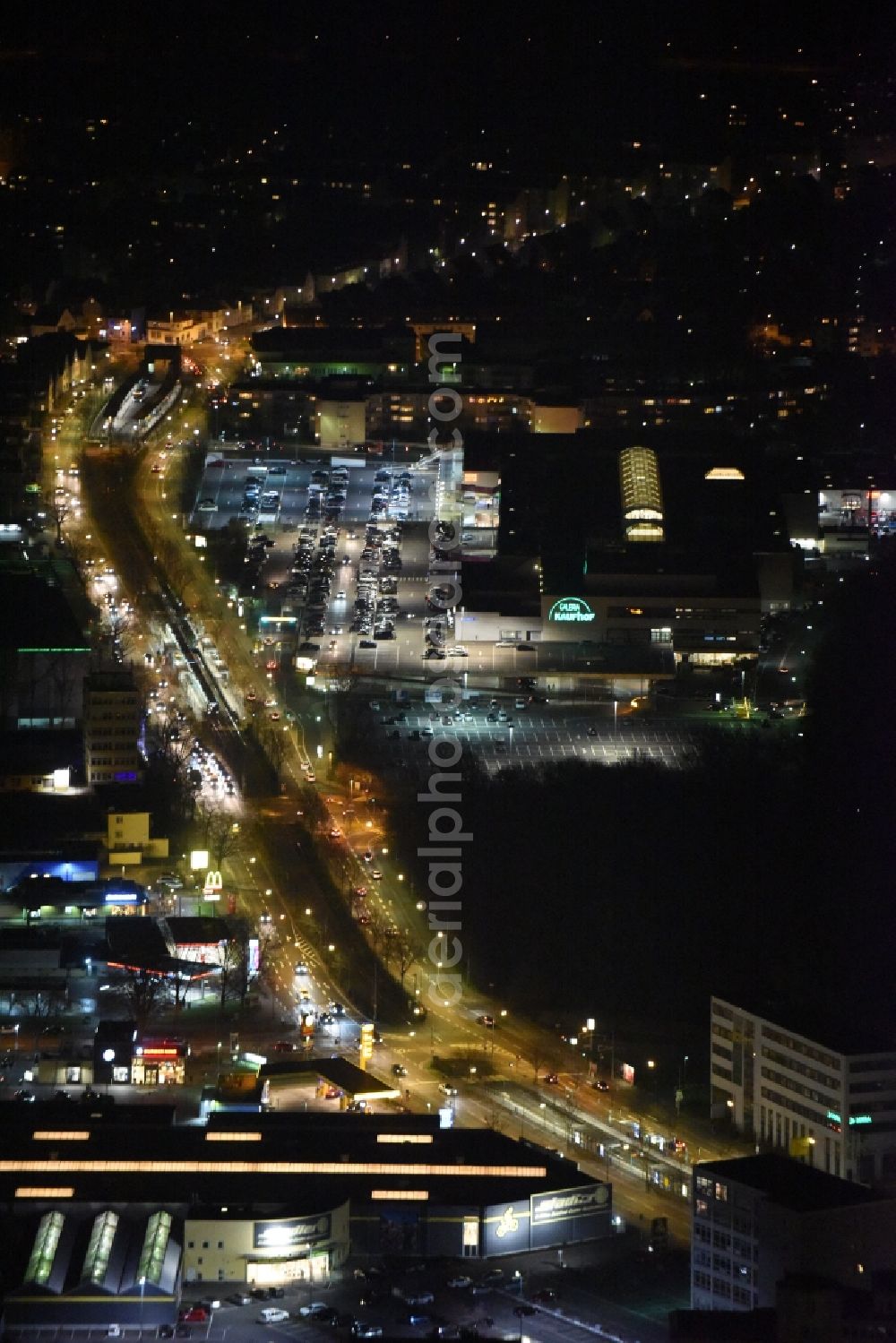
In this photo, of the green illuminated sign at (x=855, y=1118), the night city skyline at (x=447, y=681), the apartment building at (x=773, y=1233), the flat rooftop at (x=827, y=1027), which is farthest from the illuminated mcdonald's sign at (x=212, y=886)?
the apartment building at (x=773, y=1233)

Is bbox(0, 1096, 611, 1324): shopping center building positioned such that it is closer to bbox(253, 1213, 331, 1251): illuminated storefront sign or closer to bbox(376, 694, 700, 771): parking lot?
bbox(253, 1213, 331, 1251): illuminated storefront sign

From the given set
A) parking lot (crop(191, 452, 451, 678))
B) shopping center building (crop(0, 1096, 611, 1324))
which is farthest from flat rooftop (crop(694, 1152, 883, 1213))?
parking lot (crop(191, 452, 451, 678))

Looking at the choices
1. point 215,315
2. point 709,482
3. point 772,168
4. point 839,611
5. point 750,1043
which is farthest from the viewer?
point 772,168

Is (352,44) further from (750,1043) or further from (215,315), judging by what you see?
(750,1043)

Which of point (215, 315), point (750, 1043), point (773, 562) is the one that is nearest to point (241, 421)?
point (215, 315)

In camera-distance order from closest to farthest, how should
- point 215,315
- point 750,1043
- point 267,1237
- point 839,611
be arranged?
point 267,1237 → point 750,1043 → point 839,611 → point 215,315

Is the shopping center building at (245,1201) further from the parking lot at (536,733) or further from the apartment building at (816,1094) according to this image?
the parking lot at (536,733)

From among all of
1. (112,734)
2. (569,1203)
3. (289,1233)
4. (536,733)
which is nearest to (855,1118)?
(569,1203)
